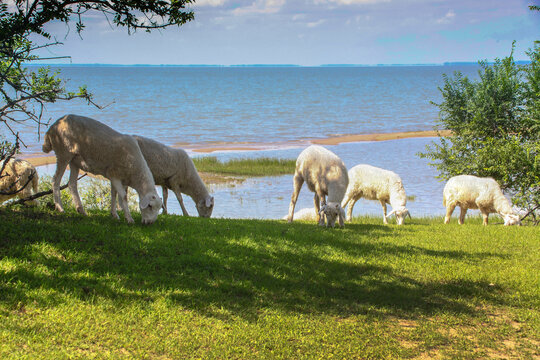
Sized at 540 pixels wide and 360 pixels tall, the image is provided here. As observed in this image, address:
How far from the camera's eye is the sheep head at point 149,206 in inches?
379

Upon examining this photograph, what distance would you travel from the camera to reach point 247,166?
108ft

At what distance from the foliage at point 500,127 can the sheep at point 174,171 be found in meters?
9.32

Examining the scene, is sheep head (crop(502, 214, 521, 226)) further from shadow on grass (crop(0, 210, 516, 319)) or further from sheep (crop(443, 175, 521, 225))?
shadow on grass (crop(0, 210, 516, 319))

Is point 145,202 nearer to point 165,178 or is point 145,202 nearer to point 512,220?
point 165,178

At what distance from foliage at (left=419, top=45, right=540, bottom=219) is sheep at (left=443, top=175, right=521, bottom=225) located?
3.87 ft

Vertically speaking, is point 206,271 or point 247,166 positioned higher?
point 206,271

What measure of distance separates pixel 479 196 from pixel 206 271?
10.3 meters

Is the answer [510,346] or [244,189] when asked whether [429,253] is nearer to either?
[510,346]

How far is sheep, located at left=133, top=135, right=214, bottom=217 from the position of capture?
42.4 ft

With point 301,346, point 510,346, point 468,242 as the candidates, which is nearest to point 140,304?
point 301,346

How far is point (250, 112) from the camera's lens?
263 ft

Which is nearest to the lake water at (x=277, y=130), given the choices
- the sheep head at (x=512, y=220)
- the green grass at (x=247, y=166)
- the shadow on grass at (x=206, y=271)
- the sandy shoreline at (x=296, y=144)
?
the sandy shoreline at (x=296, y=144)

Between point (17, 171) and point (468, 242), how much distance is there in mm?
10933

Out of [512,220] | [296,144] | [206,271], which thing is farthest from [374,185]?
[296,144]
